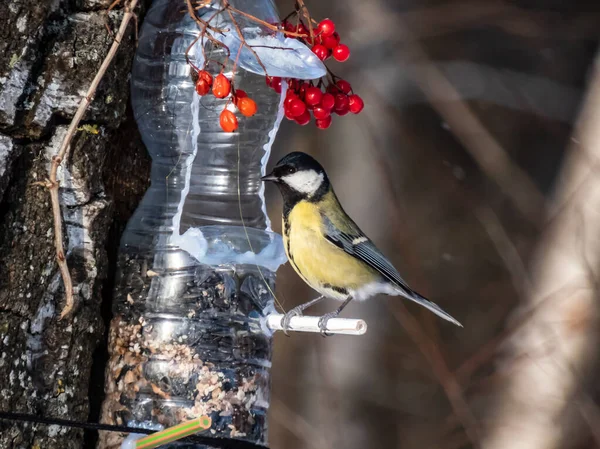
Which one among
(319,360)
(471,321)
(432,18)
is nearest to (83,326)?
(319,360)

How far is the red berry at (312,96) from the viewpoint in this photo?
2328mm

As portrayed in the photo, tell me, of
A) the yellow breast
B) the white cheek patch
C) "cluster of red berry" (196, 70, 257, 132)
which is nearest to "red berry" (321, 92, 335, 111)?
"cluster of red berry" (196, 70, 257, 132)

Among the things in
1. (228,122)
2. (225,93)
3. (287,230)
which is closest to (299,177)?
(287,230)

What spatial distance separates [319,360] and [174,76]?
410 centimetres

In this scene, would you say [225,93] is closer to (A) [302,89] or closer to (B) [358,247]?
(A) [302,89]

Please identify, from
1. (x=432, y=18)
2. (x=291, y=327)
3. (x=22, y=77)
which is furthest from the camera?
(x=432, y=18)

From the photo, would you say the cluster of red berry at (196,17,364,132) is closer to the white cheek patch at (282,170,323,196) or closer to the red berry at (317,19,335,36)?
the red berry at (317,19,335,36)

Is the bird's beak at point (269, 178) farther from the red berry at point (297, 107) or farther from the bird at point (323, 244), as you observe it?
the red berry at point (297, 107)

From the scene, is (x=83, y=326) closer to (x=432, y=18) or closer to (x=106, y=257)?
(x=106, y=257)

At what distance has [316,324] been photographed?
2312 mm

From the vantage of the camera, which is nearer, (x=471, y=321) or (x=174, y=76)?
(x=174, y=76)

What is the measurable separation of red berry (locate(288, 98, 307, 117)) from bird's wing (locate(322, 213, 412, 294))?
0.64 meters

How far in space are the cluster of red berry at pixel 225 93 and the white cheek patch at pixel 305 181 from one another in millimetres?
596

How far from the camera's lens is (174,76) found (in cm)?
247
